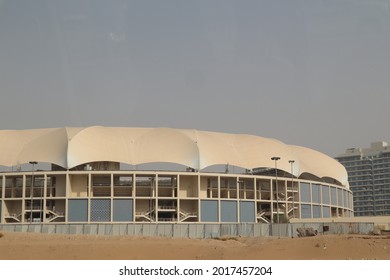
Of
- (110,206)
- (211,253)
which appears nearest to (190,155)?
(110,206)

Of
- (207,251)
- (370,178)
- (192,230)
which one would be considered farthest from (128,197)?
(370,178)

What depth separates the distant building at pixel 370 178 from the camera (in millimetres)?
128375

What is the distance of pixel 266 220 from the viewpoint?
80.7m

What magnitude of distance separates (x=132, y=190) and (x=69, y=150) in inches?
350

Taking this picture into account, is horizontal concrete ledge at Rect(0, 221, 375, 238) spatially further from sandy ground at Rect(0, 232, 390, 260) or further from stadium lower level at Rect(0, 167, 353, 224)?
stadium lower level at Rect(0, 167, 353, 224)

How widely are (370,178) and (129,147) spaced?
82076mm

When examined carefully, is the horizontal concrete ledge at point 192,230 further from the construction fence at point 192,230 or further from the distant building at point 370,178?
the distant building at point 370,178

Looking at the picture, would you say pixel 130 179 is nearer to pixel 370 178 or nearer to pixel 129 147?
pixel 129 147

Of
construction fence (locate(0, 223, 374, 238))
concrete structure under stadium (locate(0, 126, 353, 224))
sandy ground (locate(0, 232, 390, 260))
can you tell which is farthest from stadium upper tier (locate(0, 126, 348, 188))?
sandy ground (locate(0, 232, 390, 260))

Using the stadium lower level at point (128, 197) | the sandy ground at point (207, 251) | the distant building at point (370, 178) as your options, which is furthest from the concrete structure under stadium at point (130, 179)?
the distant building at point (370, 178)

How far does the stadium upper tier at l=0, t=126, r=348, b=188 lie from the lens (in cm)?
7456

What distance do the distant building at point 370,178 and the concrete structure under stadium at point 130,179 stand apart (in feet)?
174

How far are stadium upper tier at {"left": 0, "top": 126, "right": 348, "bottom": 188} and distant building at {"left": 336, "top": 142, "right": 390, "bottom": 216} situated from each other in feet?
173

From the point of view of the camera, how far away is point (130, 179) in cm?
7506
